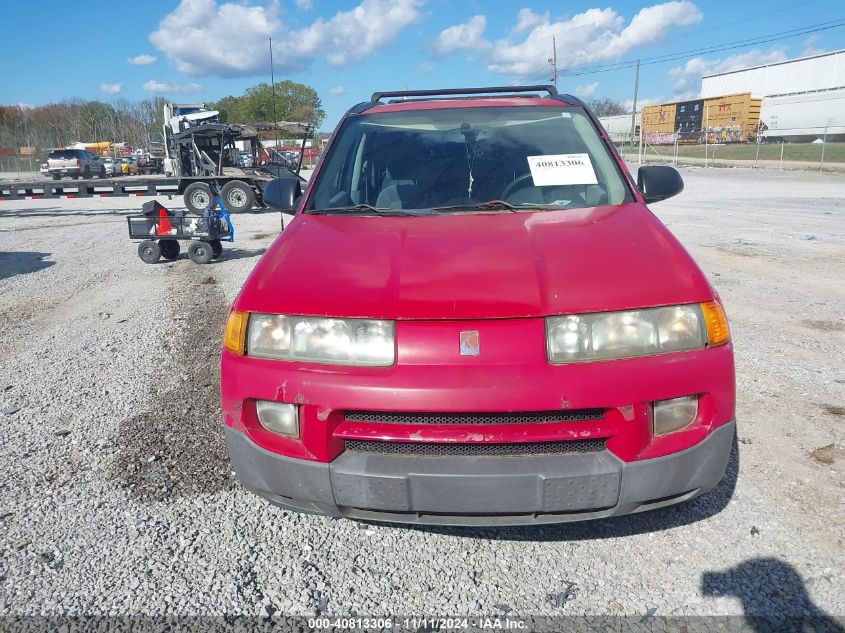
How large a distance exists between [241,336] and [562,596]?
1471 millimetres

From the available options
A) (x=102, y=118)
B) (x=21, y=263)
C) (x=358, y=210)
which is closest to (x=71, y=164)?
(x=21, y=263)

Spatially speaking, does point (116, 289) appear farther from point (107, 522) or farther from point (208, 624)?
point (208, 624)

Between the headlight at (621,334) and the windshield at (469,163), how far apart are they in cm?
103

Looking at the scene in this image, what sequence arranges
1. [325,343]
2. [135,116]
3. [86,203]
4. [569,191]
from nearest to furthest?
[325,343]
[569,191]
[86,203]
[135,116]

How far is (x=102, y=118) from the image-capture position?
86.6m

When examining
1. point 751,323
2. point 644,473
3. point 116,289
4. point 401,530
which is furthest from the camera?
point 116,289

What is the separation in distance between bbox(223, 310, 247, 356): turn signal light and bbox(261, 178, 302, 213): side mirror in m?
1.28

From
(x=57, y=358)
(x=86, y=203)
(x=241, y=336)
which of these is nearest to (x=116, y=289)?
(x=57, y=358)

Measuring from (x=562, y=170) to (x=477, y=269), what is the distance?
1168 mm

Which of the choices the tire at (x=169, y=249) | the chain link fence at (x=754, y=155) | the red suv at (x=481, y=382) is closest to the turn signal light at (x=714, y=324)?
the red suv at (x=481, y=382)

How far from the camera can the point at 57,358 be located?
481cm

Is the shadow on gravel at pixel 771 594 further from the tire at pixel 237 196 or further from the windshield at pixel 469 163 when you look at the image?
the tire at pixel 237 196

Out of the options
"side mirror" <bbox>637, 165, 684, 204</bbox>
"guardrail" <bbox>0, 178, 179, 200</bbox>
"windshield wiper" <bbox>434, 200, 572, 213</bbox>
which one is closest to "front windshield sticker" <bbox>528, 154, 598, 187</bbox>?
"windshield wiper" <bbox>434, 200, 572, 213</bbox>

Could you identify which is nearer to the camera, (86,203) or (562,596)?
(562,596)
